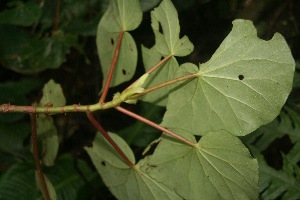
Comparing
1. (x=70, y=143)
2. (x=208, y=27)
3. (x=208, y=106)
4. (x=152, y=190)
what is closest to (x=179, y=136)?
(x=208, y=106)

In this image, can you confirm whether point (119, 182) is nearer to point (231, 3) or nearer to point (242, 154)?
point (242, 154)

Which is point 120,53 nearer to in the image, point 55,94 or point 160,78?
point 160,78

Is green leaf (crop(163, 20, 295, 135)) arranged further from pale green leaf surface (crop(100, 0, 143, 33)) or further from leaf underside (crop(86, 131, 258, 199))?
pale green leaf surface (crop(100, 0, 143, 33))

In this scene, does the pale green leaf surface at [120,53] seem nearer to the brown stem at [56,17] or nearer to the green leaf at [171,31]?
the green leaf at [171,31]

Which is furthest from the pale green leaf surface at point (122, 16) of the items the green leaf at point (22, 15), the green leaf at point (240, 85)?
the green leaf at point (22, 15)

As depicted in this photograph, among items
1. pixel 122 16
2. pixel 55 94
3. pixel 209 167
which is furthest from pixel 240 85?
pixel 55 94
